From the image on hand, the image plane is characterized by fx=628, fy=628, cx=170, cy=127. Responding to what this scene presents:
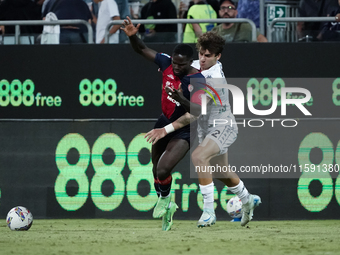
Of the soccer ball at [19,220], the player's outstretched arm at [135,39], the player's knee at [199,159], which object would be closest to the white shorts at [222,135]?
the player's knee at [199,159]

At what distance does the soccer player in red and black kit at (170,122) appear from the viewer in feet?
26.0

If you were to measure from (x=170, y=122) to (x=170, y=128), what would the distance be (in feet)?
1.22

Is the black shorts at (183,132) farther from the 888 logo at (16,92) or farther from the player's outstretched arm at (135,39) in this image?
the 888 logo at (16,92)

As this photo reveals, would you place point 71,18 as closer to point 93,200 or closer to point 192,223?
point 93,200

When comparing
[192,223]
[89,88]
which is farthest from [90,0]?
[192,223]

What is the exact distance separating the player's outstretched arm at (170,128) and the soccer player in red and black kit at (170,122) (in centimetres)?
1

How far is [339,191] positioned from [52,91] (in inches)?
205

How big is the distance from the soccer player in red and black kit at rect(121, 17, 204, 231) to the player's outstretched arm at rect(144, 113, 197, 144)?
0.01m

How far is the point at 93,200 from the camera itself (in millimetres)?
10898

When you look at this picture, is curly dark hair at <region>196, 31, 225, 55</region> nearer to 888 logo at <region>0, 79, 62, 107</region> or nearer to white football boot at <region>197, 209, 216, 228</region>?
white football boot at <region>197, 209, 216, 228</region>

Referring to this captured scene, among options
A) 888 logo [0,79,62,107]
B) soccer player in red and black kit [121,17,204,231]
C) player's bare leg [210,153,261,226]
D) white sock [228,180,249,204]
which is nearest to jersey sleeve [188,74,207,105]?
soccer player in red and black kit [121,17,204,231]

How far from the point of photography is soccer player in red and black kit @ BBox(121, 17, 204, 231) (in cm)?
792

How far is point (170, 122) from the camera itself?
8297mm

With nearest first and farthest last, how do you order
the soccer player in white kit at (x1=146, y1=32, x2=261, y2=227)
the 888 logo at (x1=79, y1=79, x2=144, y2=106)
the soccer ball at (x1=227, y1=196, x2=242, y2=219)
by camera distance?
the soccer player in white kit at (x1=146, y1=32, x2=261, y2=227), the soccer ball at (x1=227, y1=196, x2=242, y2=219), the 888 logo at (x1=79, y1=79, x2=144, y2=106)
